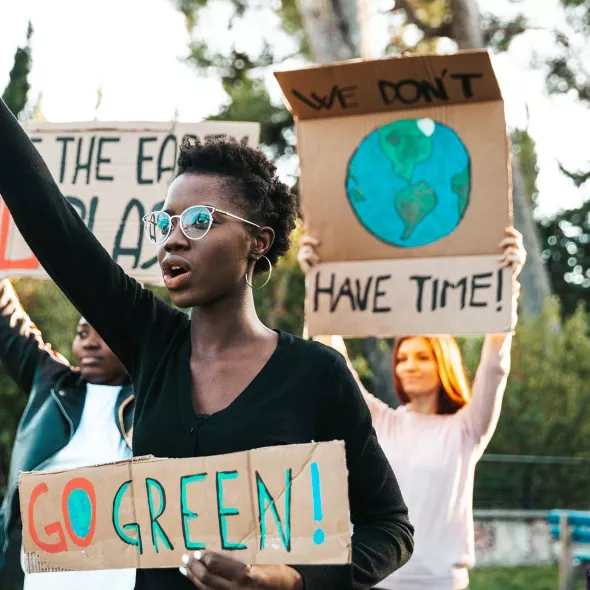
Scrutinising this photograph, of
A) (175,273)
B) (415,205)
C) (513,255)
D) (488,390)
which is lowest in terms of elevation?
(175,273)

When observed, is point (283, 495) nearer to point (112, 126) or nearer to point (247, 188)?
point (247, 188)

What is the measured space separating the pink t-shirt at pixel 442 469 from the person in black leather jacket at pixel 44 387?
976 mm

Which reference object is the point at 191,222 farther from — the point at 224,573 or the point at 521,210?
the point at 521,210

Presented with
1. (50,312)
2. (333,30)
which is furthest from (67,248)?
(333,30)

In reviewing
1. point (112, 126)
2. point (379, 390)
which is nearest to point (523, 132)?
point (379, 390)

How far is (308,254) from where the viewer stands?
4.05 metres

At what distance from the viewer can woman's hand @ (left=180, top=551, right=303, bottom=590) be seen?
1.47 m

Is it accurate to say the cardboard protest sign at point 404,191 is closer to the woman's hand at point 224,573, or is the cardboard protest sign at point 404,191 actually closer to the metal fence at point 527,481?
the woman's hand at point 224,573

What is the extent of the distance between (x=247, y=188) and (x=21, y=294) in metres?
7.14

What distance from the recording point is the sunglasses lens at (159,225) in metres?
1.80

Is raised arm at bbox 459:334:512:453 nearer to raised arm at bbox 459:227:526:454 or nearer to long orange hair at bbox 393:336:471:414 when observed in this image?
raised arm at bbox 459:227:526:454

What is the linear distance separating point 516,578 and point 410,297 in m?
5.16

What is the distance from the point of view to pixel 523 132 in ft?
72.4

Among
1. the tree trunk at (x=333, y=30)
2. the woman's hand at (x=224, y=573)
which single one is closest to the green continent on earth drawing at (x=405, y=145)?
the woman's hand at (x=224, y=573)
